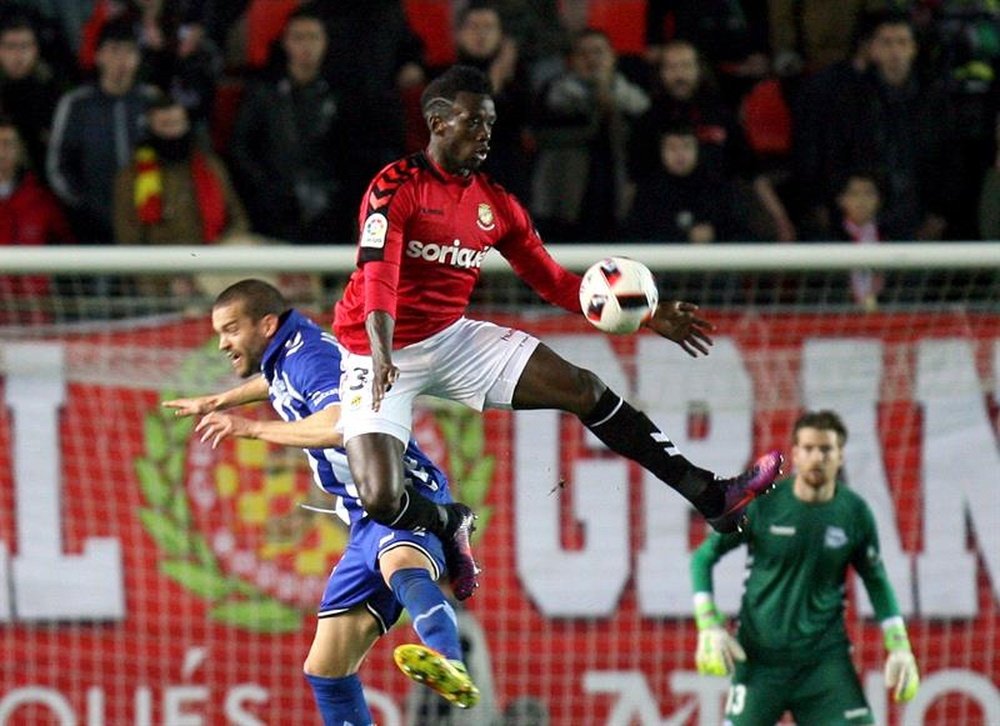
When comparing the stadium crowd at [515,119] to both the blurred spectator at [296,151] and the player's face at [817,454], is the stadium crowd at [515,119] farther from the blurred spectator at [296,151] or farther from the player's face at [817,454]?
the player's face at [817,454]

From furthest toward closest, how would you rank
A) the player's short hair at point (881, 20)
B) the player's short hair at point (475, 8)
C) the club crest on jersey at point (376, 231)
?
1. the player's short hair at point (881, 20)
2. the player's short hair at point (475, 8)
3. the club crest on jersey at point (376, 231)

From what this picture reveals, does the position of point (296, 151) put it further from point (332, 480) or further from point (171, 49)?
point (332, 480)

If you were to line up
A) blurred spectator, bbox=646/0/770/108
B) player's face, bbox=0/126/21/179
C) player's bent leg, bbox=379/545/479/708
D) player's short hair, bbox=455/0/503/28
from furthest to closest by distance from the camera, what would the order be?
blurred spectator, bbox=646/0/770/108 → player's short hair, bbox=455/0/503/28 → player's face, bbox=0/126/21/179 → player's bent leg, bbox=379/545/479/708

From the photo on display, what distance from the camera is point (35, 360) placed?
10.2 metres

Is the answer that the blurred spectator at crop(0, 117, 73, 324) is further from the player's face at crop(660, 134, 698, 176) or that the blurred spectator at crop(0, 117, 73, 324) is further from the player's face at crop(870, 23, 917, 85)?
the player's face at crop(870, 23, 917, 85)

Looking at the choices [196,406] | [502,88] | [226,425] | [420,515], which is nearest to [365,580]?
[420,515]

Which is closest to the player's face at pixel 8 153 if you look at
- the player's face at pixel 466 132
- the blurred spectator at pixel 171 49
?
the blurred spectator at pixel 171 49

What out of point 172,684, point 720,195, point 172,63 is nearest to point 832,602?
point 720,195

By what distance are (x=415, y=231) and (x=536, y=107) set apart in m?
4.00

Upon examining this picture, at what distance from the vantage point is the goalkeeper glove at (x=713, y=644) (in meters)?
8.86

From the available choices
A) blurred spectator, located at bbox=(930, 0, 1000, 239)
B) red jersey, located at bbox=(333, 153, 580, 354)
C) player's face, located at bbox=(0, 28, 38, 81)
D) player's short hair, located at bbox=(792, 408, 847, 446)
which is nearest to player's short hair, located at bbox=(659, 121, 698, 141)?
blurred spectator, located at bbox=(930, 0, 1000, 239)

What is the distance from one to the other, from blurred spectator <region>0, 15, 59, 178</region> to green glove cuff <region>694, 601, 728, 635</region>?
4.25 m

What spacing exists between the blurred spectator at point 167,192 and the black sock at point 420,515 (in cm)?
353

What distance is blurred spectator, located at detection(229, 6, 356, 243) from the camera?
11.0 meters
